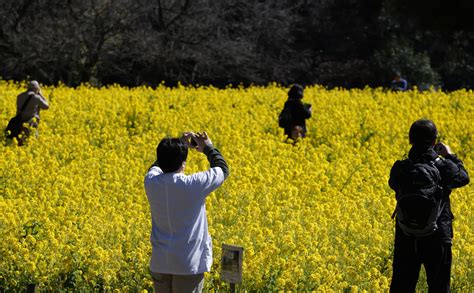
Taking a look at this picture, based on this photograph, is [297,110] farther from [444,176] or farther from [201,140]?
[201,140]

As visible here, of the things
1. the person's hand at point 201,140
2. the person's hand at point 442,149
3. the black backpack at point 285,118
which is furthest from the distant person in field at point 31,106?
the person's hand at point 442,149

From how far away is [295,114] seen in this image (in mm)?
14883

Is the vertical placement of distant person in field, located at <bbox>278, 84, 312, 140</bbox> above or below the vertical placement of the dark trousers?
above

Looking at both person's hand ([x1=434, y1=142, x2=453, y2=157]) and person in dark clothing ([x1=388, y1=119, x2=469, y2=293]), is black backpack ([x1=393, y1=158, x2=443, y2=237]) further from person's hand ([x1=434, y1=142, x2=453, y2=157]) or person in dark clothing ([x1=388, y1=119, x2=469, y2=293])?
person's hand ([x1=434, y1=142, x2=453, y2=157])

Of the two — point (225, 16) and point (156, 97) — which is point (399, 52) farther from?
point (156, 97)

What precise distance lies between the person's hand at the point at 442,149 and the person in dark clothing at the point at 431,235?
0.07ft

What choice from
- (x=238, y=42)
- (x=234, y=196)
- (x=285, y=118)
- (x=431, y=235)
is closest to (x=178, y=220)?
(x=431, y=235)

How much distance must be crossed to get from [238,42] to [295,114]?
15126mm

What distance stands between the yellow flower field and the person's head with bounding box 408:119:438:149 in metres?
1.45

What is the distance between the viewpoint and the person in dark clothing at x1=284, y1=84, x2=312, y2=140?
14.7 metres

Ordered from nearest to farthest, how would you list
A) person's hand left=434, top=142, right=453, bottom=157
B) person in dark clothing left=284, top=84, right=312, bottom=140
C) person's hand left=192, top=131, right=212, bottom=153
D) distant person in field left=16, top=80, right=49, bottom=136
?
person's hand left=192, top=131, right=212, bottom=153 < person's hand left=434, top=142, right=453, bottom=157 < distant person in field left=16, top=80, right=49, bottom=136 < person in dark clothing left=284, top=84, right=312, bottom=140

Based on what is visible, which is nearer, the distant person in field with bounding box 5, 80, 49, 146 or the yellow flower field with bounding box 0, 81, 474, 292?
the yellow flower field with bounding box 0, 81, 474, 292

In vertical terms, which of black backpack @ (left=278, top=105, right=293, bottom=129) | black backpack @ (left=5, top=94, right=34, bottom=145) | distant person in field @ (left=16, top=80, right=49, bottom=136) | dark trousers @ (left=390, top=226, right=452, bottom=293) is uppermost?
black backpack @ (left=278, top=105, right=293, bottom=129)

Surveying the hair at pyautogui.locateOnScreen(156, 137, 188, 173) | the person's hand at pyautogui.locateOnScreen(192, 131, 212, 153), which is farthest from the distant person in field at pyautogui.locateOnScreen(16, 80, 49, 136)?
the hair at pyautogui.locateOnScreen(156, 137, 188, 173)
